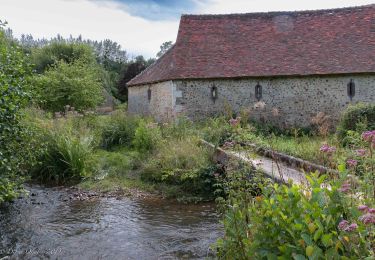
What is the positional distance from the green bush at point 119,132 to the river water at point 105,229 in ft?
16.9

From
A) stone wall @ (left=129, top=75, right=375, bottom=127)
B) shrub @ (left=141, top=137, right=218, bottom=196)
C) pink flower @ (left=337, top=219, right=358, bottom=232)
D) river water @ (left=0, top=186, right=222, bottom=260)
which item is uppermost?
stone wall @ (left=129, top=75, right=375, bottom=127)

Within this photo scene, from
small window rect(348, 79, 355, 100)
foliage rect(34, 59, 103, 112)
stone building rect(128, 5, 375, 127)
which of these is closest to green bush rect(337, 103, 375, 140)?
stone building rect(128, 5, 375, 127)

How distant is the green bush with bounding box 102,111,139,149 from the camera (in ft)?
48.0

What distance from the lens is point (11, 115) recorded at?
6.23m

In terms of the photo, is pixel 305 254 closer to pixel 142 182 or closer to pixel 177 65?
pixel 142 182

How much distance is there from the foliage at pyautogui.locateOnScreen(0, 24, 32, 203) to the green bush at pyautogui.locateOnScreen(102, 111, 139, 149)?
727 cm

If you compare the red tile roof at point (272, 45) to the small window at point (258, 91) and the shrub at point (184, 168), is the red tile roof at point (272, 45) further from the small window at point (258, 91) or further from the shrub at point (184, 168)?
the shrub at point (184, 168)

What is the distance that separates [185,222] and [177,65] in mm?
11286

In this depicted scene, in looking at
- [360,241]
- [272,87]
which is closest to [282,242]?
[360,241]

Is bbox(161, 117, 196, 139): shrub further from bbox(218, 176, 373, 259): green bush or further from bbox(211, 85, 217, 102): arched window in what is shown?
bbox(218, 176, 373, 259): green bush

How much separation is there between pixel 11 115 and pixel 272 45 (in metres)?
14.5

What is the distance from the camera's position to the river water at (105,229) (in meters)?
6.01

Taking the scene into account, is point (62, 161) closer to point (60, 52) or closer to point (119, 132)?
point (119, 132)

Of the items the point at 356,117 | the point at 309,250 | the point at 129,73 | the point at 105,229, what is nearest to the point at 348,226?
the point at 309,250
